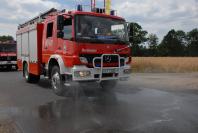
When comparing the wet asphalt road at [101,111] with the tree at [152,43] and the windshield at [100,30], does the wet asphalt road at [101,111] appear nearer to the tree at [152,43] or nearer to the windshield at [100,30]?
the windshield at [100,30]

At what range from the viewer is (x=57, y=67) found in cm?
1273

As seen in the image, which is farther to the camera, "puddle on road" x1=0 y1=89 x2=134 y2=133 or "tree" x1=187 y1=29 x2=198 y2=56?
"tree" x1=187 y1=29 x2=198 y2=56

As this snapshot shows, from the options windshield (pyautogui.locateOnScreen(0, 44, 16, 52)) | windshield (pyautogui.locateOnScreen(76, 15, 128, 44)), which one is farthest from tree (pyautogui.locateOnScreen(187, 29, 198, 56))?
windshield (pyautogui.locateOnScreen(76, 15, 128, 44))

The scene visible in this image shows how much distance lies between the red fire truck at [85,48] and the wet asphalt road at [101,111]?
774 mm

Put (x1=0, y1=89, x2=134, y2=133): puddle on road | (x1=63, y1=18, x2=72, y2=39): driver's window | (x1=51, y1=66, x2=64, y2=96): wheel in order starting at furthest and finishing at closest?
(x1=51, y1=66, x2=64, y2=96): wheel < (x1=63, y1=18, x2=72, y2=39): driver's window < (x1=0, y1=89, x2=134, y2=133): puddle on road

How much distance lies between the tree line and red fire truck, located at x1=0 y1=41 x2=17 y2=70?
77562mm

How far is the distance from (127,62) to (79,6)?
2557mm

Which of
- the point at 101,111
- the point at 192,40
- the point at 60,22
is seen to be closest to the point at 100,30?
the point at 60,22

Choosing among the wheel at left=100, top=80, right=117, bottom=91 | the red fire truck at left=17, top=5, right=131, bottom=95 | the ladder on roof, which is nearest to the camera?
the red fire truck at left=17, top=5, right=131, bottom=95

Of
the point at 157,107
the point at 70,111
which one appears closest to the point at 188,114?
the point at 157,107

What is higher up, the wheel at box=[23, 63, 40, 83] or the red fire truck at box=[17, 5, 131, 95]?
the red fire truck at box=[17, 5, 131, 95]

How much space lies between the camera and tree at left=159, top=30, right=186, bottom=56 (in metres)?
122

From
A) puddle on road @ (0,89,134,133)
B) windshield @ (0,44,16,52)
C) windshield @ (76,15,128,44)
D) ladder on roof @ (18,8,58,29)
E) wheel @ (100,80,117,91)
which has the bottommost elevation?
puddle on road @ (0,89,134,133)

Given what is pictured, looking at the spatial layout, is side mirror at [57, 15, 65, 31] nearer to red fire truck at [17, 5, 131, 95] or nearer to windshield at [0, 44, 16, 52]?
red fire truck at [17, 5, 131, 95]
